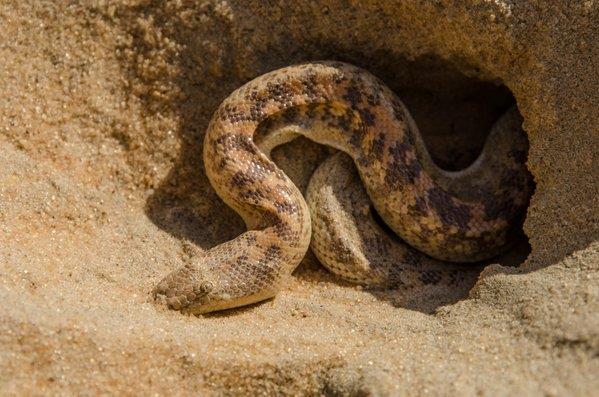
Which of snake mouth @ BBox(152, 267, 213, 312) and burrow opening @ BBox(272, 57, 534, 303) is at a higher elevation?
burrow opening @ BBox(272, 57, 534, 303)

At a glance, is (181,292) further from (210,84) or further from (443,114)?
(443,114)

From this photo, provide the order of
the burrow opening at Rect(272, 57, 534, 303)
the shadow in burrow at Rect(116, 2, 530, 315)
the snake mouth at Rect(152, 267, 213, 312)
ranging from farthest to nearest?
the burrow opening at Rect(272, 57, 534, 303) → the shadow in burrow at Rect(116, 2, 530, 315) → the snake mouth at Rect(152, 267, 213, 312)

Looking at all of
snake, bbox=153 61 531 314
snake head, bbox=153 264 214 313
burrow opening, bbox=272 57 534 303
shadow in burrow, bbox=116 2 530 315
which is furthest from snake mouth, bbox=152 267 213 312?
burrow opening, bbox=272 57 534 303

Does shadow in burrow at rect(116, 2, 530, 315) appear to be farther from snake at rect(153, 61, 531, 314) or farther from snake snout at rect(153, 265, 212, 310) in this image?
snake snout at rect(153, 265, 212, 310)

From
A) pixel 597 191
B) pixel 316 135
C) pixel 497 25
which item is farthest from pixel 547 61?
pixel 316 135

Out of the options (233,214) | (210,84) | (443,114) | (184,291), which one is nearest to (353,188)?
(233,214)

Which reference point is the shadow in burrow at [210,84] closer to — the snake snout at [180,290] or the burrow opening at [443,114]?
the burrow opening at [443,114]
